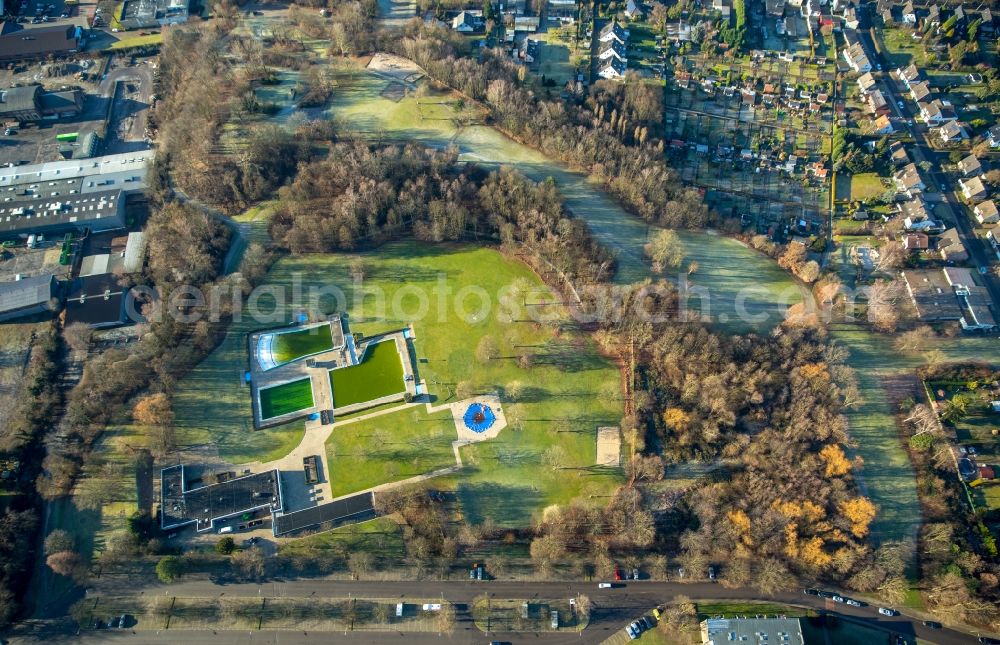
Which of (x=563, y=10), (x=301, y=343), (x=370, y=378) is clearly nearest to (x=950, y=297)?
(x=370, y=378)

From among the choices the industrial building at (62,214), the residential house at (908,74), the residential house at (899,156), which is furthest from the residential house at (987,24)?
the industrial building at (62,214)

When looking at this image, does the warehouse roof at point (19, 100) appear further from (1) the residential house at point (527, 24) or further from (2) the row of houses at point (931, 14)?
(2) the row of houses at point (931, 14)

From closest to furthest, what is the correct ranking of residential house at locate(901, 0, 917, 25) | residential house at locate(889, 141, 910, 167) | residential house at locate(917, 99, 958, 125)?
Answer: residential house at locate(889, 141, 910, 167), residential house at locate(917, 99, 958, 125), residential house at locate(901, 0, 917, 25)

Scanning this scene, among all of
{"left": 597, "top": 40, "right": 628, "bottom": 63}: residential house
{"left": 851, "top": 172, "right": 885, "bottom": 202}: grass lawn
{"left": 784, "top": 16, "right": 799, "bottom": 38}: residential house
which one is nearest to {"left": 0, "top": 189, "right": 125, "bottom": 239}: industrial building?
{"left": 597, "top": 40, "right": 628, "bottom": 63}: residential house

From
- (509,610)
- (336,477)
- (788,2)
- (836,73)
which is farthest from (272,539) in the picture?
(788,2)

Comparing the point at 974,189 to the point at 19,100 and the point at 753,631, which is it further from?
the point at 19,100

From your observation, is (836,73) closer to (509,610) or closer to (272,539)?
(509,610)

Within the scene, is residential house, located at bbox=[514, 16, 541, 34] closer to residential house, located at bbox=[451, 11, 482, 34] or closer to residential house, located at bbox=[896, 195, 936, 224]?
residential house, located at bbox=[451, 11, 482, 34]
